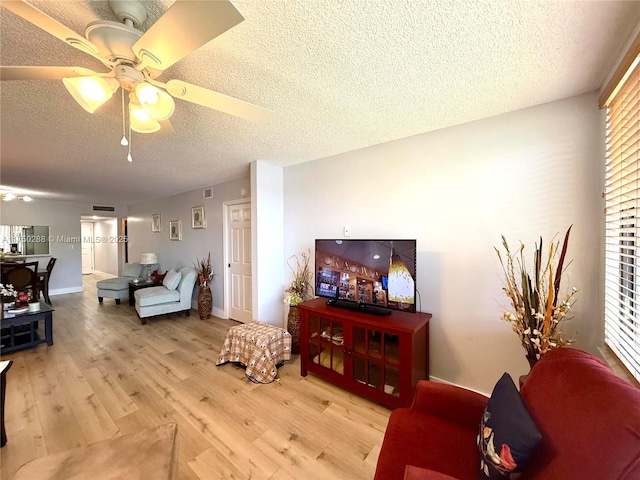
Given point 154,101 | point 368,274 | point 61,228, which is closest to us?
point 154,101

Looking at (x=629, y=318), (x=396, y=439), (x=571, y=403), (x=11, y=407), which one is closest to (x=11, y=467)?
→ (x=11, y=407)

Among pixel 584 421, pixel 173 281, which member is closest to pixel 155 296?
pixel 173 281

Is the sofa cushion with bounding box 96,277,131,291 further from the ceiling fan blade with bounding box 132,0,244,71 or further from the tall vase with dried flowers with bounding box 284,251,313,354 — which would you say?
the ceiling fan blade with bounding box 132,0,244,71

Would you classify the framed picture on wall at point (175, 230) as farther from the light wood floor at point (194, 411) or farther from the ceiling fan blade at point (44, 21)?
the ceiling fan blade at point (44, 21)

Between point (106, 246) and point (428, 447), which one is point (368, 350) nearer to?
point (428, 447)

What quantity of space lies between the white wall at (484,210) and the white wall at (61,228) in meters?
7.70

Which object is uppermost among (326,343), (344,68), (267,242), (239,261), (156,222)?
(344,68)

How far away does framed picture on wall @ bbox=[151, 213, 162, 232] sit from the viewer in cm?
589

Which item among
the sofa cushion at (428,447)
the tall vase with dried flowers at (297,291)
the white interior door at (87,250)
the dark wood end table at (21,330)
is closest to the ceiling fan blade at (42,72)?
the sofa cushion at (428,447)

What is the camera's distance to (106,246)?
8.78 metres

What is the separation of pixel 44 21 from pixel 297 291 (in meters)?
2.73

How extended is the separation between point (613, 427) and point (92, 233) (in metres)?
12.7

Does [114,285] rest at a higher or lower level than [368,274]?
lower

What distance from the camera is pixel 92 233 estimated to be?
932cm
